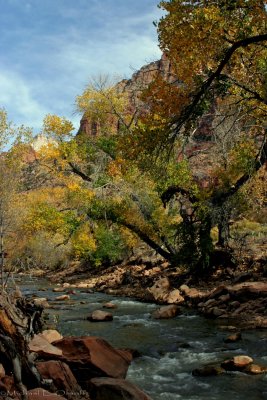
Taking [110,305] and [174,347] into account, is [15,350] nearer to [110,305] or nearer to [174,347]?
[174,347]

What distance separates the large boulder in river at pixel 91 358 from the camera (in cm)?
739

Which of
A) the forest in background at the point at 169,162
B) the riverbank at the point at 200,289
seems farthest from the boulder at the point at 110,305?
the forest in background at the point at 169,162

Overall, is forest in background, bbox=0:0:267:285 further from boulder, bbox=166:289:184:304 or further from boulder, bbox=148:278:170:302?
boulder, bbox=166:289:184:304

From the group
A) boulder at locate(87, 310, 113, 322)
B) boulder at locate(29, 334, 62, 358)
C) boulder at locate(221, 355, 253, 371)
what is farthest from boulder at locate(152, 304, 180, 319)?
boulder at locate(29, 334, 62, 358)

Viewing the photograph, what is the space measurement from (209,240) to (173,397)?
12.2 metres

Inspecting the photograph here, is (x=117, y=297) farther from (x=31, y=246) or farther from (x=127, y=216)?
(x=31, y=246)

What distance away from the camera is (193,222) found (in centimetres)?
1955

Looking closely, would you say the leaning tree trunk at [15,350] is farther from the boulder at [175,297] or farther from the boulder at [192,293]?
the boulder at [175,297]

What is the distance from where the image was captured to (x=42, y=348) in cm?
729

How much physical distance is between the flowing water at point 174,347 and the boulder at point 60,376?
64.9 inches

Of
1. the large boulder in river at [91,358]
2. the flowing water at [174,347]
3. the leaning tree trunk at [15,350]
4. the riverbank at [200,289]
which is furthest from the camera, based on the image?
the riverbank at [200,289]

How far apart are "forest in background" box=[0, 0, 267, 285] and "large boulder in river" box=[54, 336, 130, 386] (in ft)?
10.8

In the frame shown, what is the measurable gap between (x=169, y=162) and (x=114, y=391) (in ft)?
46.2

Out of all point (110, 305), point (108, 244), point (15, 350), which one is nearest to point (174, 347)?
point (15, 350)
